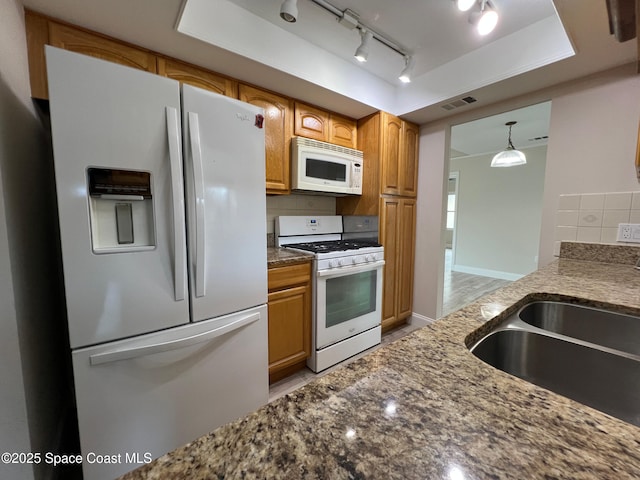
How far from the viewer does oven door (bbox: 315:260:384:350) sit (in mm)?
1956

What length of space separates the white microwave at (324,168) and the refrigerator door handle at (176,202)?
105 centimetres

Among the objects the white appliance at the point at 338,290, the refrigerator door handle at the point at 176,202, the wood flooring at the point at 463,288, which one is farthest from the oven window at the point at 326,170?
the wood flooring at the point at 463,288

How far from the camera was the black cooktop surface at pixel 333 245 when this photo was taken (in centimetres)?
208

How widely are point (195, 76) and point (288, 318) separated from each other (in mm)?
1679

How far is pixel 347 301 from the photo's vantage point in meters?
2.15

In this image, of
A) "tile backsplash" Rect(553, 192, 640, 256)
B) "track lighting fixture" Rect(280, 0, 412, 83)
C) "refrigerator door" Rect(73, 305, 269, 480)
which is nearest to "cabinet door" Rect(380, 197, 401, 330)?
"track lighting fixture" Rect(280, 0, 412, 83)

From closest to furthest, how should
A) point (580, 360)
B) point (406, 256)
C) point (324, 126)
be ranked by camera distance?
1. point (580, 360)
2. point (324, 126)
3. point (406, 256)

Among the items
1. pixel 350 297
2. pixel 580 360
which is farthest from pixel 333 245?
pixel 580 360

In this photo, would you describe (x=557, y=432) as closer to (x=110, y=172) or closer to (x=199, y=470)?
(x=199, y=470)

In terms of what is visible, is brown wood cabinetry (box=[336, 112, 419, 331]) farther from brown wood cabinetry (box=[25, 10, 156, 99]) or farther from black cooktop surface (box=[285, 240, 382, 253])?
brown wood cabinetry (box=[25, 10, 156, 99])

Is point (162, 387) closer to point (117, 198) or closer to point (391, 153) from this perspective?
point (117, 198)

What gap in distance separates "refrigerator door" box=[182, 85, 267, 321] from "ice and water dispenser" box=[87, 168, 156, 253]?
168 mm

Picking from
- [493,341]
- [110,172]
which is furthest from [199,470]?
[110,172]

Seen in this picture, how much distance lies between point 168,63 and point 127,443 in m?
1.95
